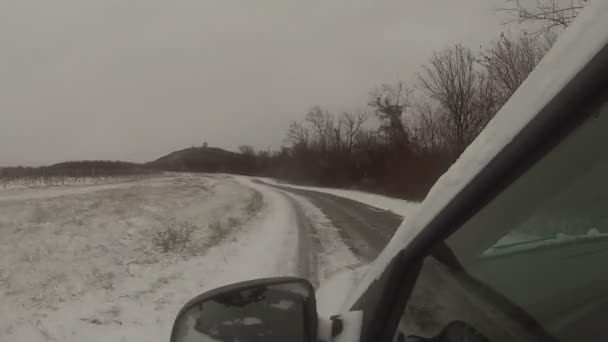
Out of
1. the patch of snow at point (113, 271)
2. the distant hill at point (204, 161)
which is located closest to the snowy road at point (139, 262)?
the patch of snow at point (113, 271)

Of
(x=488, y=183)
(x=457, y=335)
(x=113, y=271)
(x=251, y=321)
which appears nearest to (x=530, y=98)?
(x=488, y=183)

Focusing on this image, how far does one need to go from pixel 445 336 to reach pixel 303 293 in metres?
0.45

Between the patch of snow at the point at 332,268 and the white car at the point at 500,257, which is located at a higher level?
the white car at the point at 500,257

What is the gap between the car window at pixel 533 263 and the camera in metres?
0.93

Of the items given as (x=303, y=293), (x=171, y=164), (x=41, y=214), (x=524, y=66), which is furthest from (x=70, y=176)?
(x=171, y=164)

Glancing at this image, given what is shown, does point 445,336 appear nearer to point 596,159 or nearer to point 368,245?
point 596,159

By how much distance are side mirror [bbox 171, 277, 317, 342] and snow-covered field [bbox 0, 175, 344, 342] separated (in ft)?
13.2

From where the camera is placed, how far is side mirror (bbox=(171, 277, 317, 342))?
1.15 metres

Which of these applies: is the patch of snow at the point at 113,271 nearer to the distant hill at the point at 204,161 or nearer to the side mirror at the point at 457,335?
the side mirror at the point at 457,335

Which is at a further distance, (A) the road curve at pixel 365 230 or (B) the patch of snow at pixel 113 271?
(A) the road curve at pixel 365 230

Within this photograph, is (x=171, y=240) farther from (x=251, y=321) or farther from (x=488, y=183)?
(x=488, y=183)

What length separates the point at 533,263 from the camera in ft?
4.39

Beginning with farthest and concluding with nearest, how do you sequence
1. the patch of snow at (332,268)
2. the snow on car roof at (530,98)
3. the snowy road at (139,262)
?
the snowy road at (139,262) → the patch of snow at (332,268) → the snow on car roof at (530,98)

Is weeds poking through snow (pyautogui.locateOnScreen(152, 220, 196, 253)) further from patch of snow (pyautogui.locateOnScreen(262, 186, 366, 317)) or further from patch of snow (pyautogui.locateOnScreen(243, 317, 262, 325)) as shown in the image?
patch of snow (pyautogui.locateOnScreen(243, 317, 262, 325))
